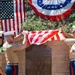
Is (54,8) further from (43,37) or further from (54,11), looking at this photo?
(43,37)

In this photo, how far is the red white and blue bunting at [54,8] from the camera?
9609 millimetres

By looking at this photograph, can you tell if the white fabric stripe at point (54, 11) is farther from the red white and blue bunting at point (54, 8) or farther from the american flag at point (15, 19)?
the american flag at point (15, 19)

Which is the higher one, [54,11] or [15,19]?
[54,11]

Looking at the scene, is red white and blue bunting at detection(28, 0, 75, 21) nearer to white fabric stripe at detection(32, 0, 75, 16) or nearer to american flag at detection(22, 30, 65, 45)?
white fabric stripe at detection(32, 0, 75, 16)

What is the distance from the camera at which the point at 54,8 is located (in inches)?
383

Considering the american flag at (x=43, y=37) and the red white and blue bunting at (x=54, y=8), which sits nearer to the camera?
the american flag at (x=43, y=37)

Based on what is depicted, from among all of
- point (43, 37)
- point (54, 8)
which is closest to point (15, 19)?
point (54, 8)

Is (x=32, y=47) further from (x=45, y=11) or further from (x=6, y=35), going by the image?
(x=45, y=11)

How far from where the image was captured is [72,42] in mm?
8188

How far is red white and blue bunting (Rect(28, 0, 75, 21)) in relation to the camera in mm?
9609

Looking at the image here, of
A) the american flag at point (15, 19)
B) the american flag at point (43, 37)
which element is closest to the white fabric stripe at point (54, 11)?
the american flag at point (15, 19)

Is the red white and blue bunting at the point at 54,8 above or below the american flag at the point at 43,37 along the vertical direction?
above

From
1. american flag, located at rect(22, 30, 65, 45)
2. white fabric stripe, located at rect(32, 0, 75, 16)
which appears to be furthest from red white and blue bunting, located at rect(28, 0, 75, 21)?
american flag, located at rect(22, 30, 65, 45)

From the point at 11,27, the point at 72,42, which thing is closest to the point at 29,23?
the point at 11,27
